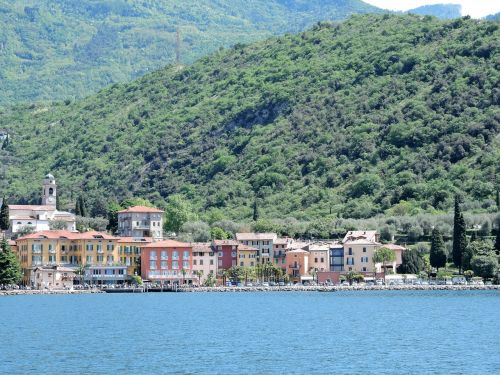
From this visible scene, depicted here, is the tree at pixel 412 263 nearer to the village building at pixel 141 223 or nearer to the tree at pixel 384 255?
the tree at pixel 384 255

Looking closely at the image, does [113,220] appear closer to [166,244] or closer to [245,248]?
[166,244]

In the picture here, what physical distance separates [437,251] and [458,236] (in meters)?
3.91

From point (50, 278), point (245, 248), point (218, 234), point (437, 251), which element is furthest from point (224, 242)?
point (437, 251)

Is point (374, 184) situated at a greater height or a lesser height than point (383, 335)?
greater

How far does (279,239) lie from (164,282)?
14.8m

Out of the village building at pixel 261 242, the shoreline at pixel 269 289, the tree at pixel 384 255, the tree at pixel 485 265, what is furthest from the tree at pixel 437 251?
the village building at pixel 261 242

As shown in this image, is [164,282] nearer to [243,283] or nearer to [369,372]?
[243,283]

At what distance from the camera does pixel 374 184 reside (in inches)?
6599

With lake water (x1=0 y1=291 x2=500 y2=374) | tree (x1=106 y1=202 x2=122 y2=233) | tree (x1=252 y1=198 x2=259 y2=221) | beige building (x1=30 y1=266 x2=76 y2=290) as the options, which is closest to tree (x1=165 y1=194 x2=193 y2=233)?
tree (x1=106 y1=202 x2=122 y2=233)

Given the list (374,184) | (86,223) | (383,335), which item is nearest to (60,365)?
(383,335)

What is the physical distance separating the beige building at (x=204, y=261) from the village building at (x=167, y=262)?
858 millimetres

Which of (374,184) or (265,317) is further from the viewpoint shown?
(374,184)

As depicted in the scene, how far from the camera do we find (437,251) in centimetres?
12925

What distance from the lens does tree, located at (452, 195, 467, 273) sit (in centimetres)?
12494
